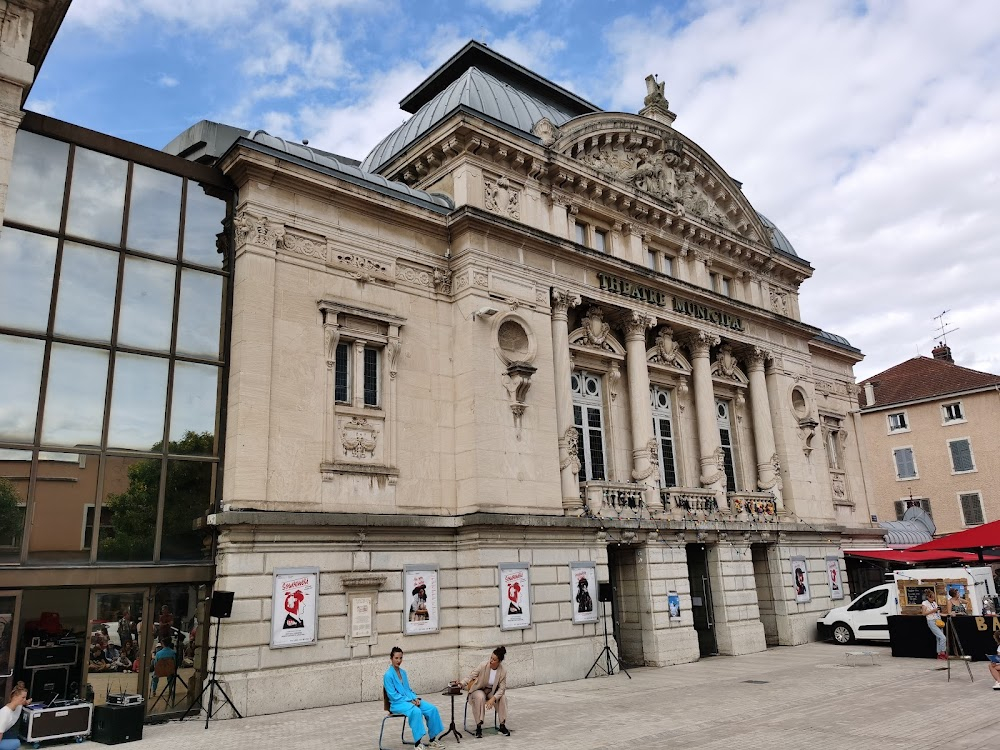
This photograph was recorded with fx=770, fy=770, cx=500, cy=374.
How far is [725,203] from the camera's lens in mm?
30016

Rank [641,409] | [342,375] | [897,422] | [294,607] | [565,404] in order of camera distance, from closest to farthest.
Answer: [294,607]
[342,375]
[565,404]
[641,409]
[897,422]

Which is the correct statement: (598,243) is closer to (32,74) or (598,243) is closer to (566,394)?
(566,394)

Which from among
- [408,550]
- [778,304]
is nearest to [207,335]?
[408,550]

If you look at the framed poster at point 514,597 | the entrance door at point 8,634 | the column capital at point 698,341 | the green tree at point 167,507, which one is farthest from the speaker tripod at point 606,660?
the entrance door at point 8,634

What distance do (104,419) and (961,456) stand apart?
153 feet

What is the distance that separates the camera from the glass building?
14383 millimetres

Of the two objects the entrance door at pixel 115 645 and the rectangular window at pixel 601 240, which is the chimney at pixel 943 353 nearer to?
the rectangular window at pixel 601 240

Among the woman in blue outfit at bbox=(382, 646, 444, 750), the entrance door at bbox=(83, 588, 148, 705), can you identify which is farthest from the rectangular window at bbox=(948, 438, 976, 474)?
the entrance door at bbox=(83, 588, 148, 705)

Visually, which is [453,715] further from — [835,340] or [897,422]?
[897,422]

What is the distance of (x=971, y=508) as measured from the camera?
148 feet

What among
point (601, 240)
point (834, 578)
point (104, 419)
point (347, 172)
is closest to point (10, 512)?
point (104, 419)

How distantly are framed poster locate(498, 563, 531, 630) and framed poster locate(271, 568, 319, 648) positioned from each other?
15.3ft

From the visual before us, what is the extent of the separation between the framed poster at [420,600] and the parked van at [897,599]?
1340cm

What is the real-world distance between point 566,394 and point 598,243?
19.5 feet
